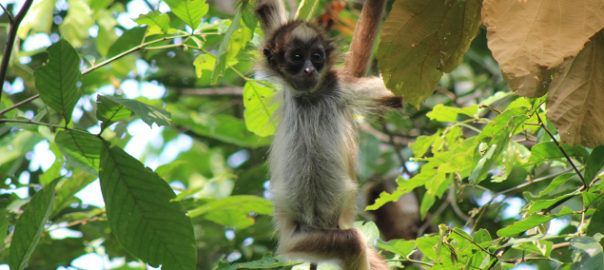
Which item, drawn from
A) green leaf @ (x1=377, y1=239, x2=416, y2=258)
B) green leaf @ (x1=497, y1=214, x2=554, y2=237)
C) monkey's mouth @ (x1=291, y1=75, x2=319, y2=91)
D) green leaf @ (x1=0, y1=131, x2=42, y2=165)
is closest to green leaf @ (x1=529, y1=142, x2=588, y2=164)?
green leaf @ (x1=497, y1=214, x2=554, y2=237)

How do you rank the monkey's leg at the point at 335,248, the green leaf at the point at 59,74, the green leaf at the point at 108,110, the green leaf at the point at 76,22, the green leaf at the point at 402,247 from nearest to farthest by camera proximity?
Result: the green leaf at the point at 59,74 → the green leaf at the point at 108,110 → the green leaf at the point at 402,247 → the monkey's leg at the point at 335,248 → the green leaf at the point at 76,22

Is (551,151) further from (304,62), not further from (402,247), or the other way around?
(304,62)

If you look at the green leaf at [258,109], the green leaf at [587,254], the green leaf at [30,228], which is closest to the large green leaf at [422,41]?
the green leaf at [587,254]

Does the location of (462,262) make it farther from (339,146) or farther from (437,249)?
(339,146)

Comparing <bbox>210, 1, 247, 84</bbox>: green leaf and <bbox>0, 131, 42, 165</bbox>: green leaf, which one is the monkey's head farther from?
<bbox>210, 1, 247, 84</bbox>: green leaf

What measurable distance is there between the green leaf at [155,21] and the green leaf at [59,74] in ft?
2.80

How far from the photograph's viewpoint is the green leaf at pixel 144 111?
7.77 ft

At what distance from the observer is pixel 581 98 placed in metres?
1.44

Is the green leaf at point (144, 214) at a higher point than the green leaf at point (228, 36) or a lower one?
lower

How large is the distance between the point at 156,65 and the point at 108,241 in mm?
3012

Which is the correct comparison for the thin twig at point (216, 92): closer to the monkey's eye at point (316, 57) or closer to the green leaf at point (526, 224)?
the monkey's eye at point (316, 57)

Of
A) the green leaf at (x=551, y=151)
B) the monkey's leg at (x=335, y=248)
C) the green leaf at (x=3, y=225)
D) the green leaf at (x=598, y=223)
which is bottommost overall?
the monkey's leg at (x=335, y=248)

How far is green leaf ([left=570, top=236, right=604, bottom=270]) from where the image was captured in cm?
182

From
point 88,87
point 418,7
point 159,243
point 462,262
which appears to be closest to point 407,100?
point 418,7
